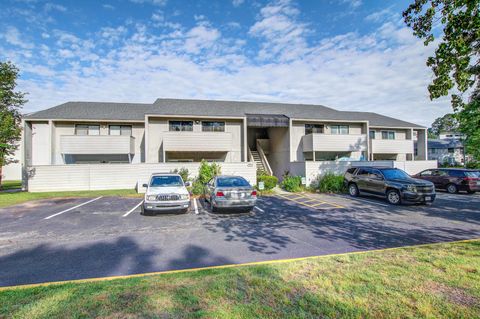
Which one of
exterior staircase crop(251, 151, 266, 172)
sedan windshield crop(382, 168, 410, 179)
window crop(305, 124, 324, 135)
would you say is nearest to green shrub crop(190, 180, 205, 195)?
exterior staircase crop(251, 151, 266, 172)

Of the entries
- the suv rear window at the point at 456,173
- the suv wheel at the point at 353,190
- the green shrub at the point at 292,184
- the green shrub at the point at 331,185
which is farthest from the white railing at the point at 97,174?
the suv rear window at the point at 456,173

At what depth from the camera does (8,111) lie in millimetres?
17812

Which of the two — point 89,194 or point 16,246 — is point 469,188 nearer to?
point 16,246

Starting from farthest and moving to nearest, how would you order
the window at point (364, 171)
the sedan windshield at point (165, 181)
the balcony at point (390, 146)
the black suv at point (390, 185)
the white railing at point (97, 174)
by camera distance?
1. the balcony at point (390, 146)
2. the white railing at point (97, 174)
3. the window at point (364, 171)
4. the black suv at point (390, 185)
5. the sedan windshield at point (165, 181)

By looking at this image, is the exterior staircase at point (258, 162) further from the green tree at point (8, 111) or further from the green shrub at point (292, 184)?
the green tree at point (8, 111)

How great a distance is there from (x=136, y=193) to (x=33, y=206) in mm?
5042

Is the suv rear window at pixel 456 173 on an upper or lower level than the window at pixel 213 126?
lower

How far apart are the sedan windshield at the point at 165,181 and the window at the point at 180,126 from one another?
9.74 metres

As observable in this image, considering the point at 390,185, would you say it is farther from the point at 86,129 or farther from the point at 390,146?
the point at 86,129

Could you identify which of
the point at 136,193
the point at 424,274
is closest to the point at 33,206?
the point at 136,193

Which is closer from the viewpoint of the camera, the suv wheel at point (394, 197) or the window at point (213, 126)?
the suv wheel at point (394, 197)

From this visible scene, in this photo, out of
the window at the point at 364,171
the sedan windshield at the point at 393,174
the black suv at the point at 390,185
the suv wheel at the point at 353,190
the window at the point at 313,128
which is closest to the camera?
the black suv at the point at 390,185

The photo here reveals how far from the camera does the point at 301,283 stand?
373 centimetres

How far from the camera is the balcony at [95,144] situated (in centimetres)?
1778
